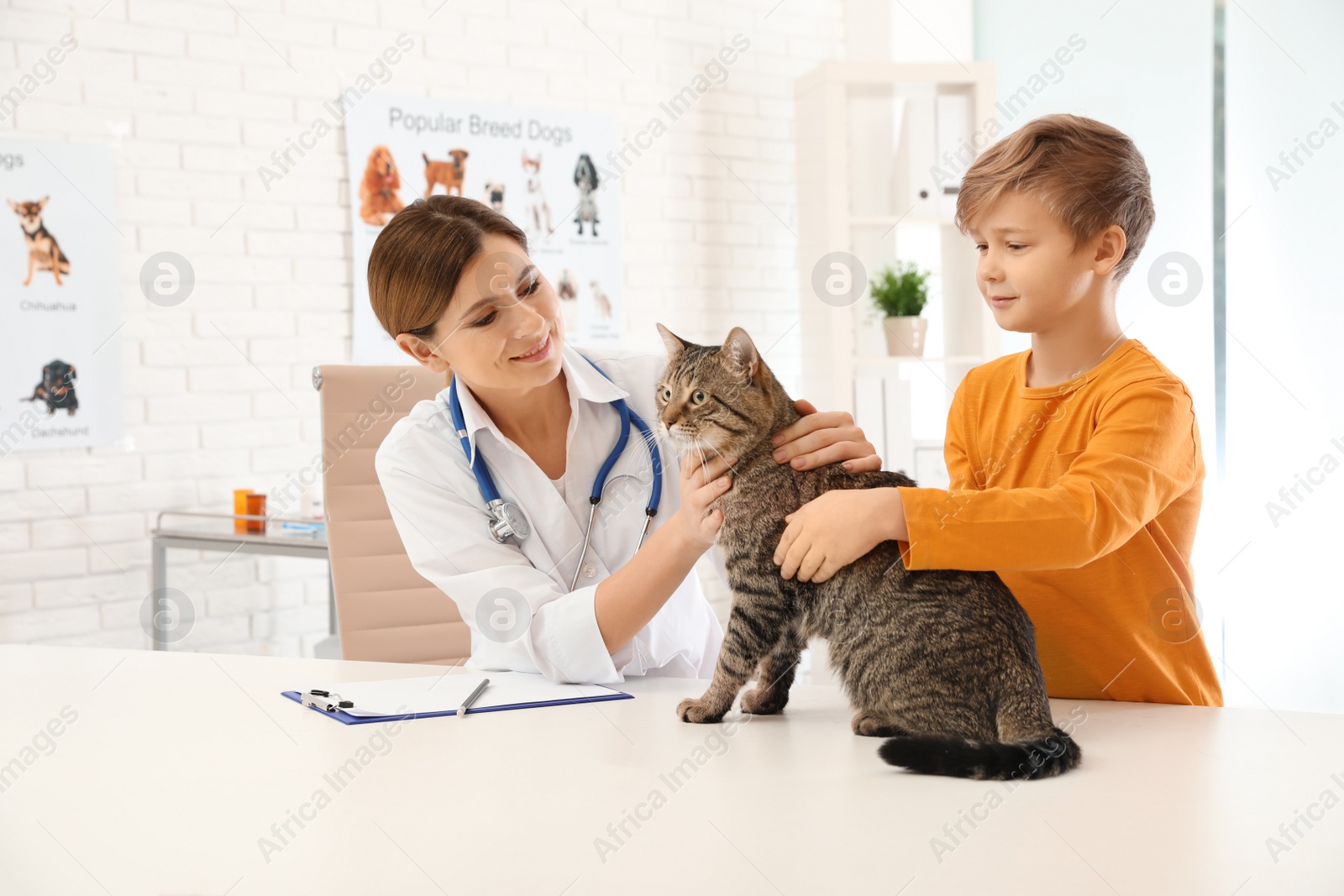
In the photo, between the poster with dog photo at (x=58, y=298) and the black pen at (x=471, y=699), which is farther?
the poster with dog photo at (x=58, y=298)

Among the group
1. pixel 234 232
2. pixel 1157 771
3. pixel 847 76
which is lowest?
pixel 1157 771

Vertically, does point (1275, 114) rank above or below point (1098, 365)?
above

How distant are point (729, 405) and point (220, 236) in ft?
9.05

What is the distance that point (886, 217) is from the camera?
4.23m

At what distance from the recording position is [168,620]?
11.0ft

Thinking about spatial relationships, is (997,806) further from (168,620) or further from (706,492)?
(168,620)

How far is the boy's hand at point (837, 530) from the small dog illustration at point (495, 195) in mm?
3151

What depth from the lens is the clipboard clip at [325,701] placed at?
133 cm

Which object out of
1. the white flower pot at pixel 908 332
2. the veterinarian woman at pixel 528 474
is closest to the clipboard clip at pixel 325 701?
the veterinarian woman at pixel 528 474

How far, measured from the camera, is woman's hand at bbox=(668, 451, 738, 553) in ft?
4.58

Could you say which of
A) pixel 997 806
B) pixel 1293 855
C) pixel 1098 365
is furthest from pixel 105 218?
pixel 1293 855

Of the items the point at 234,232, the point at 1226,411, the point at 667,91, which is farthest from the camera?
the point at 667,91

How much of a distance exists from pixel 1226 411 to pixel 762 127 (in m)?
2.28

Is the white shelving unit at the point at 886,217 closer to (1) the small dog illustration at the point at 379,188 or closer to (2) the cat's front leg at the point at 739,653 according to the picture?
(1) the small dog illustration at the point at 379,188
